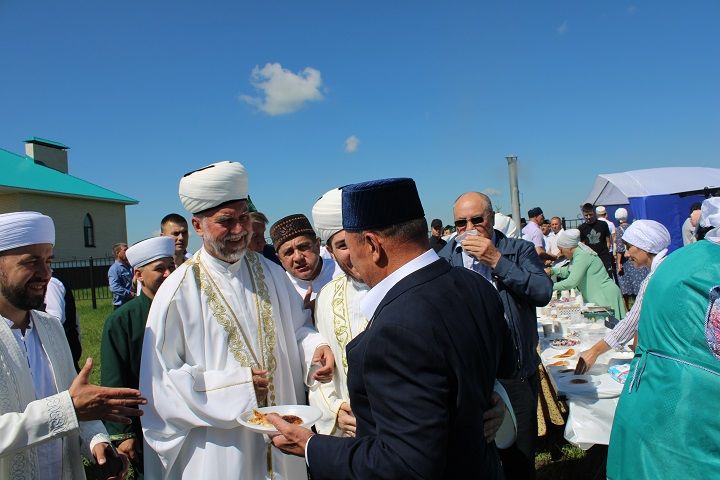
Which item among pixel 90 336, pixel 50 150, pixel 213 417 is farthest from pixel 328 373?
pixel 50 150

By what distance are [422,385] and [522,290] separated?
6.28ft

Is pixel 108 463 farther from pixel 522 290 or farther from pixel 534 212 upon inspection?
pixel 534 212

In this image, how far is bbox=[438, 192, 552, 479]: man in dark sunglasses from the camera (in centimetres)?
311

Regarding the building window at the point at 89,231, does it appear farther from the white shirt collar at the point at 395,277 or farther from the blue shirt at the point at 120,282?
the white shirt collar at the point at 395,277

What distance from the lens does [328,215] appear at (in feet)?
10.3

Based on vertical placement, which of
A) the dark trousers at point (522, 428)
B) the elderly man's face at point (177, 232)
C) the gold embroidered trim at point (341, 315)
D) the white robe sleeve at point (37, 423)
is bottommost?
the dark trousers at point (522, 428)

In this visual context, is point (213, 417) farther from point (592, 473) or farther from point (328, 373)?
point (592, 473)

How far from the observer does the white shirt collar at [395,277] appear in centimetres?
159

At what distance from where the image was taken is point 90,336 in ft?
36.1

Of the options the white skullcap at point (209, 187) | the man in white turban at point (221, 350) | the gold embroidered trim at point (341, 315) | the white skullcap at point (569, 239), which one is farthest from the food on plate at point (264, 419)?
the white skullcap at point (569, 239)

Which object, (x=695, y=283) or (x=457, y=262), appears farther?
(x=457, y=262)

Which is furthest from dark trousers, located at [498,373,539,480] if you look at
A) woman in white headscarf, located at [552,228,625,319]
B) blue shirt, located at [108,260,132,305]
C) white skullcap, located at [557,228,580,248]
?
blue shirt, located at [108,260,132,305]

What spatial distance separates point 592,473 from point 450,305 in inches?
144

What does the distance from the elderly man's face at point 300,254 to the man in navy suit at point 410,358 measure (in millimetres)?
1850
